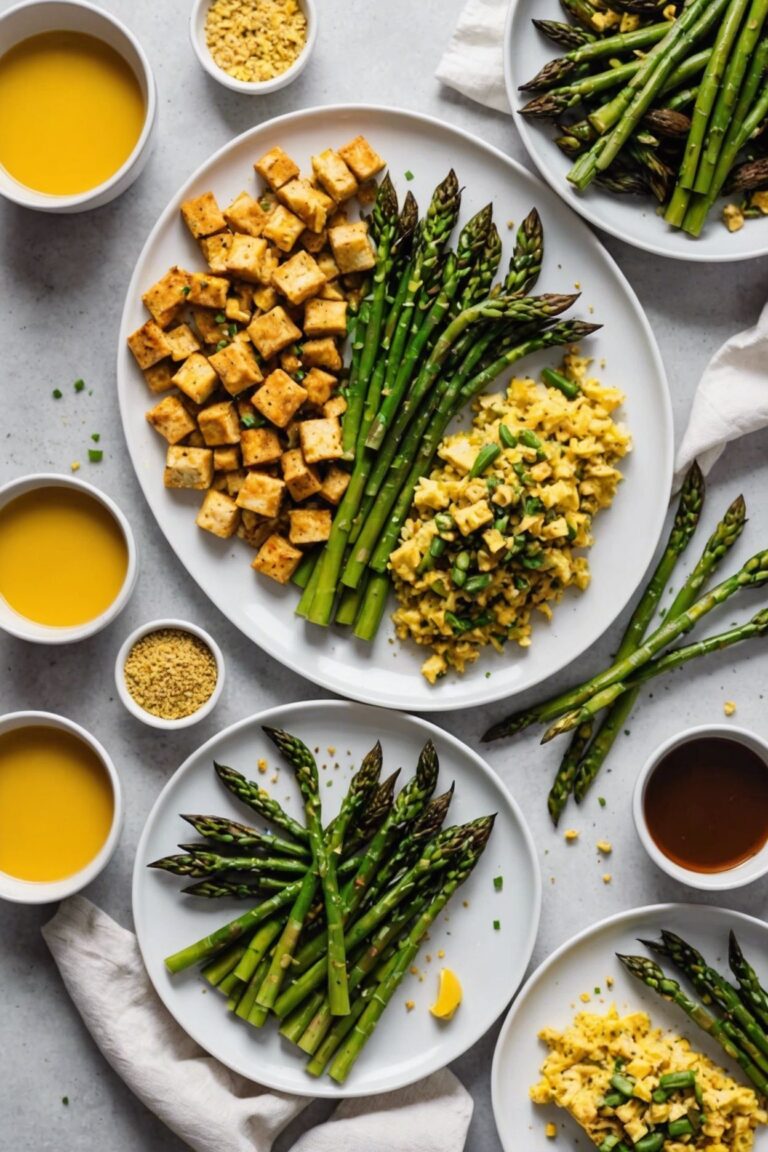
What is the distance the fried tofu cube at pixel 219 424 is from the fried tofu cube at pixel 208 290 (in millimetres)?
322

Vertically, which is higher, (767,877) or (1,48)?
(1,48)

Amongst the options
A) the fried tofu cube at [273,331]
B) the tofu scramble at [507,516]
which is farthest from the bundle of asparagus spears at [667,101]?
the fried tofu cube at [273,331]

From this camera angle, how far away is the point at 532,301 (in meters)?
3.20

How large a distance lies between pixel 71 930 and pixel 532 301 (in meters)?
2.54

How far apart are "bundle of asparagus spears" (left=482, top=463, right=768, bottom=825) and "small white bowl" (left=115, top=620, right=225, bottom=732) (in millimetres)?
933

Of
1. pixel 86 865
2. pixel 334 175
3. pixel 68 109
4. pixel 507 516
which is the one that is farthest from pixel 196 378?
pixel 86 865

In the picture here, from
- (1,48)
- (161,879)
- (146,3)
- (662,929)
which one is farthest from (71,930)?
(146,3)

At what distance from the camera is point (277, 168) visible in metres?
3.16

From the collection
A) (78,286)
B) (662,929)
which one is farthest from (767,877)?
(78,286)

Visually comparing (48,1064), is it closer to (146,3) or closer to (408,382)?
(408,382)

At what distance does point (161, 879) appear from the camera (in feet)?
10.8

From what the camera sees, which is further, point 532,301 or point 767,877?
point 767,877

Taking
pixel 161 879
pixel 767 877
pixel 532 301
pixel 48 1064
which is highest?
pixel 532 301

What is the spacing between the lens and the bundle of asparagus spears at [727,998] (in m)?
3.26
